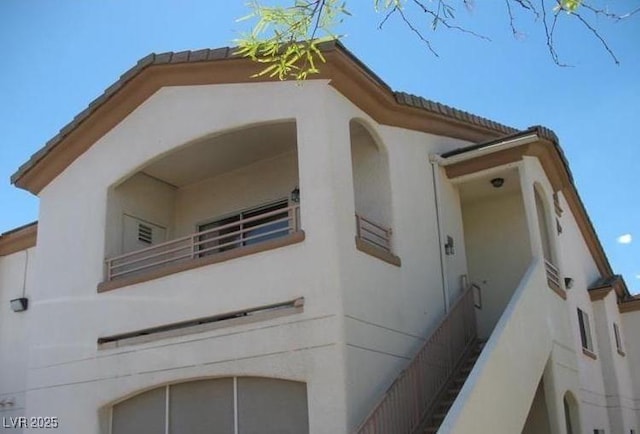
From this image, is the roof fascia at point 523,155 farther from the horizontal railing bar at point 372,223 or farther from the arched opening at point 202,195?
the arched opening at point 202,195

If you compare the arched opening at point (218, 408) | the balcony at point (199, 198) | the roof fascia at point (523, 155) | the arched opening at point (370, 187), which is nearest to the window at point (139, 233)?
the balcony at point (199, 198)

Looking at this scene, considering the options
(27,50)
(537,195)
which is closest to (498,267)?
(537,195)

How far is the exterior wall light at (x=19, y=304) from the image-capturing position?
15883 mm

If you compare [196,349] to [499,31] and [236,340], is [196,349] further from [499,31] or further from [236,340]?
[499,31]

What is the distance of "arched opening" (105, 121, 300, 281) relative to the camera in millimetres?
13078

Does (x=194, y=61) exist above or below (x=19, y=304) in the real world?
above

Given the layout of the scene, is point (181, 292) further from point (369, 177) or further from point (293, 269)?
point (369, 177)

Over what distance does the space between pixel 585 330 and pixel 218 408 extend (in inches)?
376

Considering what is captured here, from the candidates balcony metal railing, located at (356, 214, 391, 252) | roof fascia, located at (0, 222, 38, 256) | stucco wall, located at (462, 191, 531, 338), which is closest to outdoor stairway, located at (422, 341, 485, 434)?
stucco wall, located at (462, 191, 531, 338)

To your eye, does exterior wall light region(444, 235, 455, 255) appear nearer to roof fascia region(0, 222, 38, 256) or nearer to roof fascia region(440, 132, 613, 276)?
roof fascia region(440, 132, 613, 276)

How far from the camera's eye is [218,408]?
35.8 feet

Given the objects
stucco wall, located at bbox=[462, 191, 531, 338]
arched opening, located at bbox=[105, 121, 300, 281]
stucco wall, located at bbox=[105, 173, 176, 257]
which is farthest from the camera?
stucco wall, located at bbox=[462, 191, 531, 338]

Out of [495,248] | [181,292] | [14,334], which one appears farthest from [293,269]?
[14,334]

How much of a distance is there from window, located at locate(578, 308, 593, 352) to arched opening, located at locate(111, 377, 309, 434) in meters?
8.59
